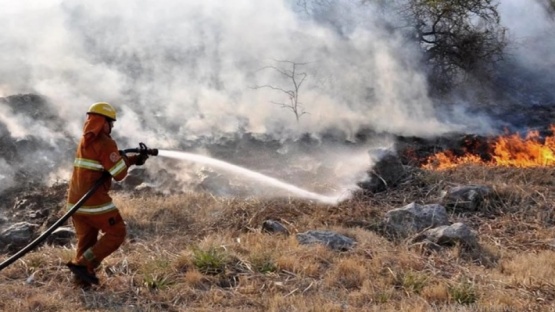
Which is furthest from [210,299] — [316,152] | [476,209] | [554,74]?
[554,74]

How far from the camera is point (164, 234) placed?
641cm

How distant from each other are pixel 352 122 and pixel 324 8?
3922 millimetres

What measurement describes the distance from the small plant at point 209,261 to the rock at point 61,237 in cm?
202

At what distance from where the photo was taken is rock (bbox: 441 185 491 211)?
23.2 ft

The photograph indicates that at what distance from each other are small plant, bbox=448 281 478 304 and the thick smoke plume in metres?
5.75

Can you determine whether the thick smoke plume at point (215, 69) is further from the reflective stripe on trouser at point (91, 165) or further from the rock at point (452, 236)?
the reflective stripe on trouser at point (91, 165)

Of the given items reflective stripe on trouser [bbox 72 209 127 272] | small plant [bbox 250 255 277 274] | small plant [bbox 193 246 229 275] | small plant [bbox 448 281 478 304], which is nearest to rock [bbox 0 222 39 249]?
reflective stripe on trouser [bbox 72 209 127 272]

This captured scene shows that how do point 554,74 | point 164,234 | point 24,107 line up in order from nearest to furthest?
point 164,234 < point 24,107 < point 554,74

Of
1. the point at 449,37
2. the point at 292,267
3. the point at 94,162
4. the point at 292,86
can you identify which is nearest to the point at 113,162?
the point at 94,162

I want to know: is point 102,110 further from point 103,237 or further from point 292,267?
point 292,267

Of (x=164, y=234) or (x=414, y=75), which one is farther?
(x=414, y=75)

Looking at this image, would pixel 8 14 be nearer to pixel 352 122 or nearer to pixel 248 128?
pixel 248 128

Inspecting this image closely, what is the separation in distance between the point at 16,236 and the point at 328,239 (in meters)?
3.60

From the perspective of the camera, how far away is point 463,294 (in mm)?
4289
